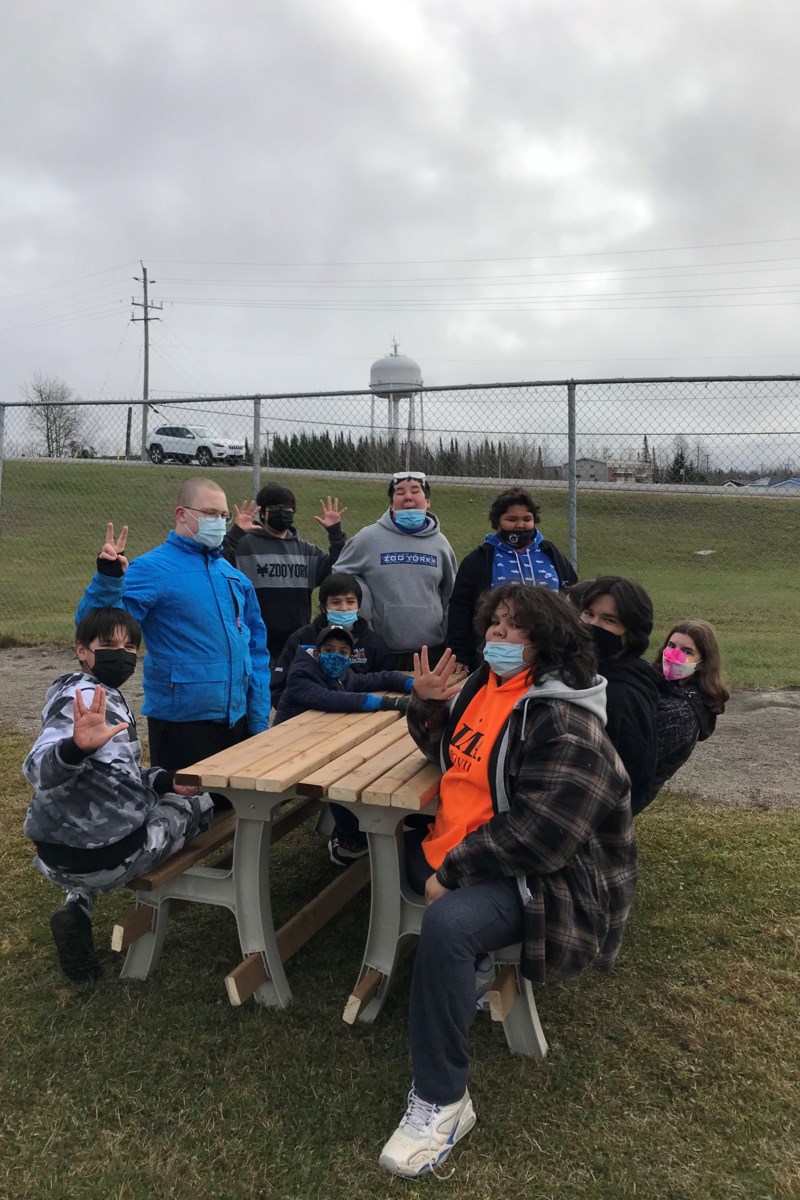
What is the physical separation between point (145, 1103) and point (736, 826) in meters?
3.12

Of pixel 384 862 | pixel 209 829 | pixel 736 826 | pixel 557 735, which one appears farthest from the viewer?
pixel 736 826

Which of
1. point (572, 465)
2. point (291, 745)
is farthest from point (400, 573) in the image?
point (572, 465)

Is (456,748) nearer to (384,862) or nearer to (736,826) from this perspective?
(384,862)

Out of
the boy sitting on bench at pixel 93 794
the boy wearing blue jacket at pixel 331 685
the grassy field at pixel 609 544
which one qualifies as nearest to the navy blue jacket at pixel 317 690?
the boy wearing blue jacket at pixel 331 685

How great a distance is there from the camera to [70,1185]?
7.29 feet

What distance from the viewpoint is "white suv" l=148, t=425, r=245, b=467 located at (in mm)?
12704

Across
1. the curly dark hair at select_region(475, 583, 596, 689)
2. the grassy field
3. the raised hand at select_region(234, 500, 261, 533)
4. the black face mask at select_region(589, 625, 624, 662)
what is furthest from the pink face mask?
the grassy field

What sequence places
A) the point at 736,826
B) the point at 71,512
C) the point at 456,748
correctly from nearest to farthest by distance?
the point at 456,748, the point at 736,826, the point at 71,512

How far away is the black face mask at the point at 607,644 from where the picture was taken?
288 cm

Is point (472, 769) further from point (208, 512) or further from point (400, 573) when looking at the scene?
point (400, 573)

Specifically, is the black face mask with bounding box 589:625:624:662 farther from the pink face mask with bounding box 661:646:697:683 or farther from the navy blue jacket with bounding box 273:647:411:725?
the navy blue jacket with bounding box 273:647:411:725

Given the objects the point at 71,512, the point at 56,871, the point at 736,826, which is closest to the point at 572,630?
the point at 56,871

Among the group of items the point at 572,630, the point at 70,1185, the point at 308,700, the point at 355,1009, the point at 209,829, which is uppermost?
the point at 572,630

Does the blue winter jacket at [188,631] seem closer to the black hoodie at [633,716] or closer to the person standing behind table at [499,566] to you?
the person standing behind table at [499,566]
